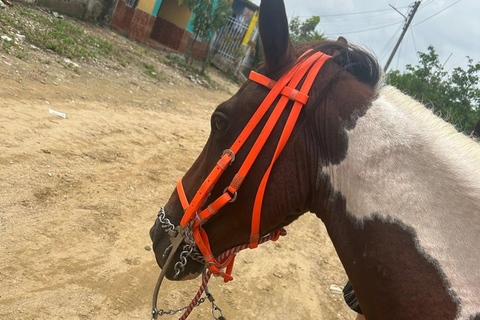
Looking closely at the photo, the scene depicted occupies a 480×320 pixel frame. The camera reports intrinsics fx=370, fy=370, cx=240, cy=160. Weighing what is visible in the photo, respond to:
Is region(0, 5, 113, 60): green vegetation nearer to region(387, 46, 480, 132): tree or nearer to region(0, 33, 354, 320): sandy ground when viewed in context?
region(0, 33, 354, 320): sandy ground

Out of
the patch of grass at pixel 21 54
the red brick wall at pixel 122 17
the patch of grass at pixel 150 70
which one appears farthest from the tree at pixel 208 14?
the patch of grass at pixel 21 54

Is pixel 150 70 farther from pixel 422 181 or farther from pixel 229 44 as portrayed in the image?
pixel 422 181

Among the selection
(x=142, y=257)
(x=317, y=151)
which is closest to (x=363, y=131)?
(x=317, y=151)

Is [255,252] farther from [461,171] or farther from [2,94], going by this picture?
[2,94]

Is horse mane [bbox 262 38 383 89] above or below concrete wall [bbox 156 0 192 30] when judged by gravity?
above

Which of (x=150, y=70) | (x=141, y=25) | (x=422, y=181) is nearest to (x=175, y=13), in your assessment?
(x=141, y=25)

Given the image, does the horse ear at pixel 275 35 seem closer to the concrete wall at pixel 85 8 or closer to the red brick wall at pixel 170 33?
the concrete wall at pixel 85 8

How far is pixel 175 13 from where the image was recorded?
62.7 feet

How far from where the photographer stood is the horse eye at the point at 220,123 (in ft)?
5.22

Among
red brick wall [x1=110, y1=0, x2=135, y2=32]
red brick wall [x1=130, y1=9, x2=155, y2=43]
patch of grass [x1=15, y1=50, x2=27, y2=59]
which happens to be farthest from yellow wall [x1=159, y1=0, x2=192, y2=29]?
patch of grass [x1=15, y1=50, x2=27, y2=59]

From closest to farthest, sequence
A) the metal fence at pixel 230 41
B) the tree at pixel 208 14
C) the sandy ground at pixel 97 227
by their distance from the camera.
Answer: the sandy ground at pixel 97 227
the tree at pixel 208 14
the metal fence at pixel 230 41

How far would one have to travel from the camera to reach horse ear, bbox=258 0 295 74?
4.78 ft

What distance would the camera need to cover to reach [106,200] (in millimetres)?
4172

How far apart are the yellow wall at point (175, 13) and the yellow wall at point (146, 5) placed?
232cm
